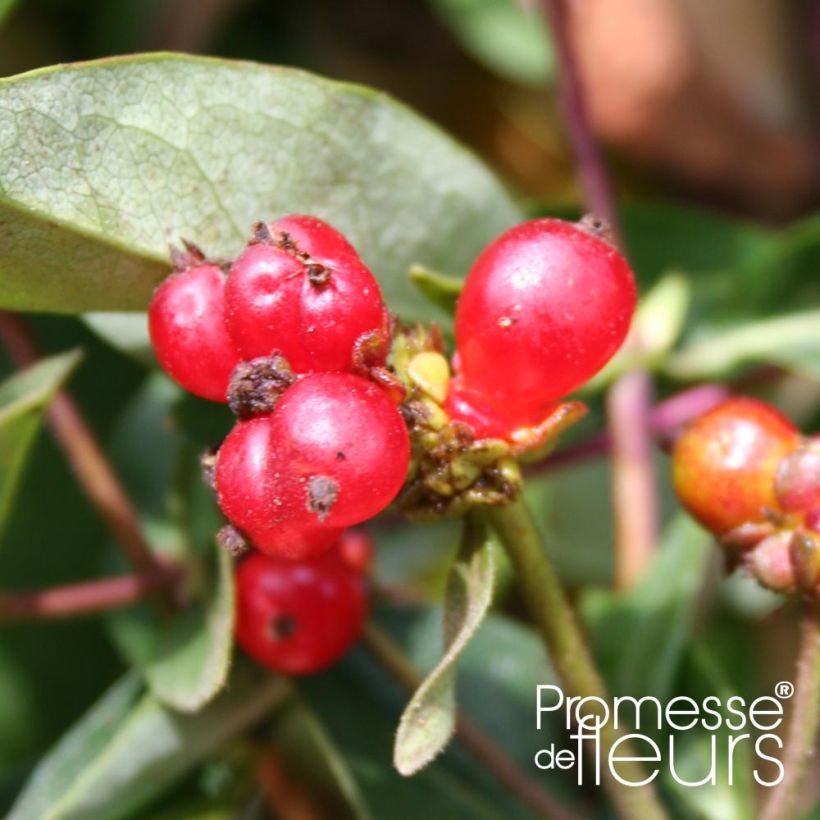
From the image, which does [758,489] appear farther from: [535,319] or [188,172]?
[188,172]

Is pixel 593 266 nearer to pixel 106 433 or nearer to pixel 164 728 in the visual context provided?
pixel 164 728

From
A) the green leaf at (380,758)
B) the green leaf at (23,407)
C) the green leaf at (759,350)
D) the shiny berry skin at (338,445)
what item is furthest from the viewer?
the green leaf at (759,350)

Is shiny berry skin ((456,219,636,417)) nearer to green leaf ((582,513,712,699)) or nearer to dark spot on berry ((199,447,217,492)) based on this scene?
dark spot on berry ((199,447,217,492))

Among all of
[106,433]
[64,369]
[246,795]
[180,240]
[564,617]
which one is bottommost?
[246,795]

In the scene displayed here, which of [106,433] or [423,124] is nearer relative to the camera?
[423,124]

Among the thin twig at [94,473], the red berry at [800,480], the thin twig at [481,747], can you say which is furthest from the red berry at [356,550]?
the red berry at [800,480]

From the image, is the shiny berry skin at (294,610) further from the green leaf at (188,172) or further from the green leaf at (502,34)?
the green leaf at (502,34)

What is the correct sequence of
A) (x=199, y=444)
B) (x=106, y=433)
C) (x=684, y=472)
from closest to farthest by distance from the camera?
1. (x=684, y=472)
2. (x=199, y=444)
3. (x=106, y=433)

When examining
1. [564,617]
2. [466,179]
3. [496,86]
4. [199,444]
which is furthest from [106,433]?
[496,86]
